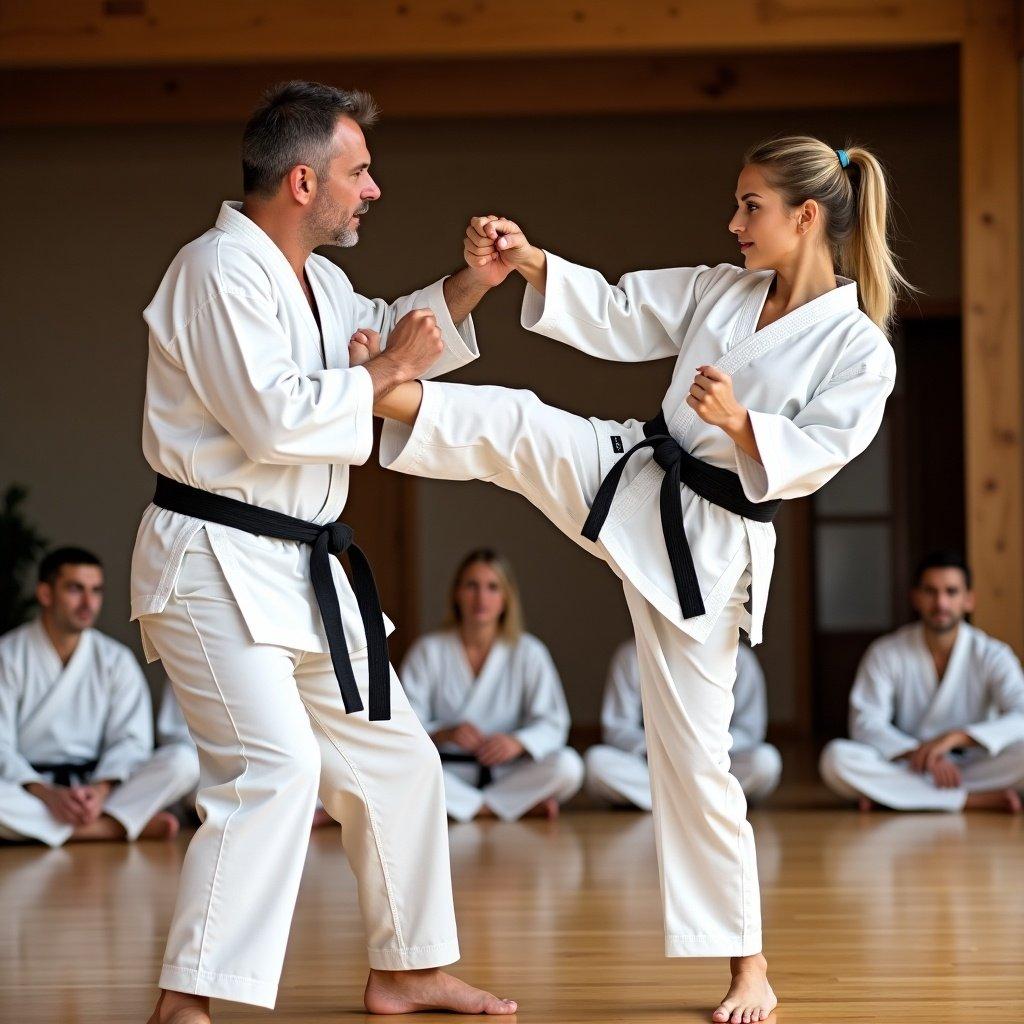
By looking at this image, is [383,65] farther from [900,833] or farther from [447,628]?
[900,833]

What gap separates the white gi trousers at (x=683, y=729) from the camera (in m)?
2.36

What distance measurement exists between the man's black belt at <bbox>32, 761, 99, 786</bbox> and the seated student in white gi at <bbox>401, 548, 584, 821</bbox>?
3.80ft

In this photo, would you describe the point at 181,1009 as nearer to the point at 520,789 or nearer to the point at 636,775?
the point at 520,789

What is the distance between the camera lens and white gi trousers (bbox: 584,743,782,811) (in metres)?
5.10

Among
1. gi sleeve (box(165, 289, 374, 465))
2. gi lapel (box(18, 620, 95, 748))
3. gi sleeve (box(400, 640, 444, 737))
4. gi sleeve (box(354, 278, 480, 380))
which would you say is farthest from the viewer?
gi sleeve (box(400, 640, 444, 737))

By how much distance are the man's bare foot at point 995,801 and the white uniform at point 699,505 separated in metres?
2.77

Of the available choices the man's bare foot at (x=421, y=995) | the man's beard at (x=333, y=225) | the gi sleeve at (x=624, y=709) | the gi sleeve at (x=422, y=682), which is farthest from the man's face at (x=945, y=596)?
the man's beard at (x=333, y=225)

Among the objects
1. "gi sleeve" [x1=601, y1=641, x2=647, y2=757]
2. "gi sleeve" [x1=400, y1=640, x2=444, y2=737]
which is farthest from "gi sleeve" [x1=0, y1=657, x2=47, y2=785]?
"gi sleeve" [x1=601, y1=641, x2=647, y2=757]

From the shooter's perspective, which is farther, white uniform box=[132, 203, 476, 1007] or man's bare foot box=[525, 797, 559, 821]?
man's bare foot box=[525, 797, 559, 821]

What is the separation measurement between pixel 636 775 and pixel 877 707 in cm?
91

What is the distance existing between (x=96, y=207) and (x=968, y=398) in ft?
15.6

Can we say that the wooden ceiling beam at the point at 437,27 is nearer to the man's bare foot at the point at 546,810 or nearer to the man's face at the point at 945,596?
the man's face at the point at 945,596

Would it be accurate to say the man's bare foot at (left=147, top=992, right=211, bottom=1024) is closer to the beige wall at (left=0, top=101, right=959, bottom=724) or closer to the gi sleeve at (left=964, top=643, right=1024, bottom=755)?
the gi sleeve at (left=964, top=643, right=1024, bottom=755)

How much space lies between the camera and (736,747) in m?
5.36
